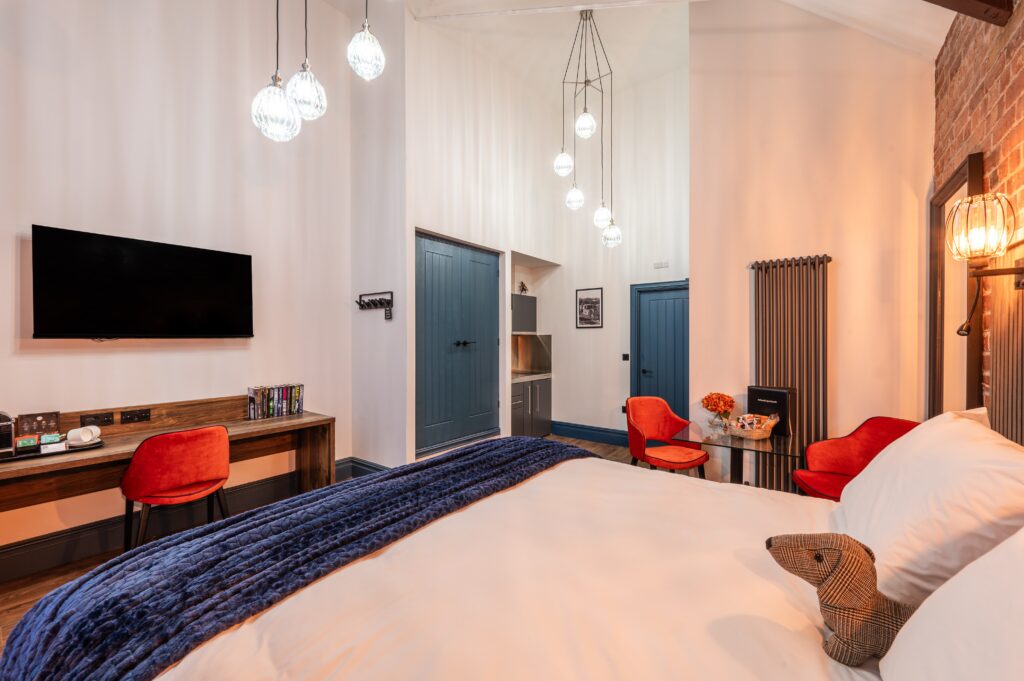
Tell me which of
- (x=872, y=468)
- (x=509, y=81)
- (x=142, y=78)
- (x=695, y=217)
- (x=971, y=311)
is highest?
(x=509, y=81)

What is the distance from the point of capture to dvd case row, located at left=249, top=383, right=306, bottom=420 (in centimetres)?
335

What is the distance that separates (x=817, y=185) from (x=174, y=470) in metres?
4.56

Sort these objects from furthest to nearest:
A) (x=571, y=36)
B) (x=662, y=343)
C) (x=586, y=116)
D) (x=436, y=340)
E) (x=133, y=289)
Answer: (x=662, y=343), (x=571, y=36), (x=436, y=340), (x=586, y=116), (x=133, y=289)

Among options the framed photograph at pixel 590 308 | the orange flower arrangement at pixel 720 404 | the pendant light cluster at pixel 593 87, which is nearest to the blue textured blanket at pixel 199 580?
the orange flower arrangement at pixel 720 404

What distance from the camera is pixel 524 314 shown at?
18.7 feet

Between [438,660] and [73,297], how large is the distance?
3.12 metres

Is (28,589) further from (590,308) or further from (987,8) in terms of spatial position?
(987,8)

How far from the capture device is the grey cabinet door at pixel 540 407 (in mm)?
5492

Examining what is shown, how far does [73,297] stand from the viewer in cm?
257

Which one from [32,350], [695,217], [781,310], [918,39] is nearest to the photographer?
[32,350]

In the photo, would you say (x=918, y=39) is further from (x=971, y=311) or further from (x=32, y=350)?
(x=32, y=350)

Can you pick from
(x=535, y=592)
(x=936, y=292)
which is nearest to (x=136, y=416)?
(x=535, y=592)

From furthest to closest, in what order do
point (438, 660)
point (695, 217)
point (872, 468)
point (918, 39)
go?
point (695, 217)
point (918, 39)
point (872, 468)
point (438, 660)

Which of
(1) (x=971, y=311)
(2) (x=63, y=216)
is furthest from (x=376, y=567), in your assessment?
(2) (x=63, y=216)
